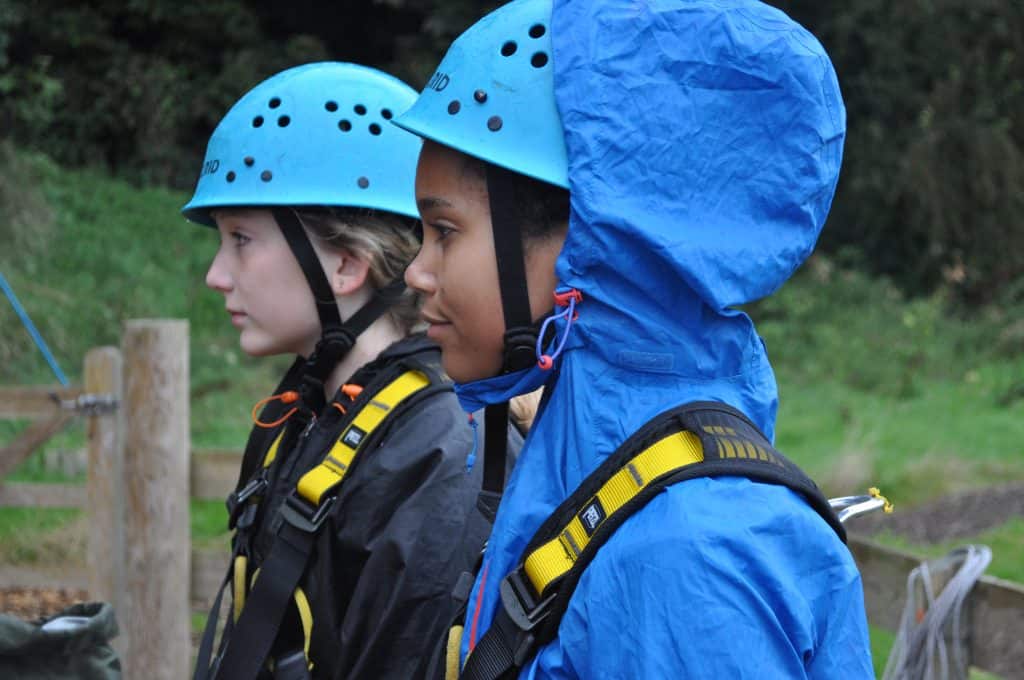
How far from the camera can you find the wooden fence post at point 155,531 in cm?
532

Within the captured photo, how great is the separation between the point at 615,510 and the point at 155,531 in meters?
4.07

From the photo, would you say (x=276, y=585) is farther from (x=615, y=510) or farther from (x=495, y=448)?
(x=615, y=510)

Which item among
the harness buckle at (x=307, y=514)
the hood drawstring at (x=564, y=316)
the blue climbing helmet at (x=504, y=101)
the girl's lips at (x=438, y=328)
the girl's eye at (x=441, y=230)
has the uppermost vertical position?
the blue climbing helmet at (x=504, y=101)

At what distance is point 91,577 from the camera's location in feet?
17.8

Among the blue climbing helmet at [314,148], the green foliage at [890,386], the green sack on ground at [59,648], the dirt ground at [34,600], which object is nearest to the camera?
the green sack on ground at [59,648]

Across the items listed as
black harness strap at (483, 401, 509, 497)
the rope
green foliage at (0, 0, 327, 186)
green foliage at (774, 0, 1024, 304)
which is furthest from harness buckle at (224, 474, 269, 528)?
green foliage at (0, 0, 327, 186)

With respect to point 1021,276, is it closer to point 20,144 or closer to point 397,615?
point 20,144

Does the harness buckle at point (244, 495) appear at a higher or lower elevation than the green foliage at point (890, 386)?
higher

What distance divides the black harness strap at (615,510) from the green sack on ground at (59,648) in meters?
1.57

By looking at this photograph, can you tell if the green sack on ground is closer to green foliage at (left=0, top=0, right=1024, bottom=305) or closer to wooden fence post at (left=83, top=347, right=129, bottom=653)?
wooden fence post at (left=83, top=347, right=129, bottom=653)

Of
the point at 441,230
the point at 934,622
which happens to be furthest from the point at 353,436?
the point at 934,622

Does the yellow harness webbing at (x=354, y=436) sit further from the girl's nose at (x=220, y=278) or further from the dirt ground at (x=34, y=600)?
the dirt ground at (x=34, y=600)

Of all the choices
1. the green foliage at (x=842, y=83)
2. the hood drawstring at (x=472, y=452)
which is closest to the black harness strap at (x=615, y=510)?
the hood drawstring at (x=472, y=452)

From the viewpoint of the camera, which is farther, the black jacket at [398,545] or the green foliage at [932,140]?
the green foliage at [932,140]
